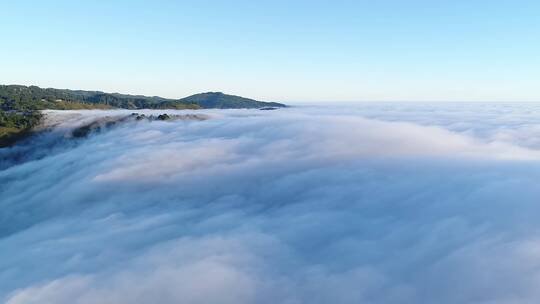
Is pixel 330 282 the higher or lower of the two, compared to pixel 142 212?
higher

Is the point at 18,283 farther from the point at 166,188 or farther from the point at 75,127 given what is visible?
the point at 75,127

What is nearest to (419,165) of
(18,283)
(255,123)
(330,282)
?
(330,282)

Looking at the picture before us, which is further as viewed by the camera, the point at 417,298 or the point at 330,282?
the point at 330,282

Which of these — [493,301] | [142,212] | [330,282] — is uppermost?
[493,301]

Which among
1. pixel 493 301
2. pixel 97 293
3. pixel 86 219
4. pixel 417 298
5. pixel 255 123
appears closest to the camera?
pixel 493 301

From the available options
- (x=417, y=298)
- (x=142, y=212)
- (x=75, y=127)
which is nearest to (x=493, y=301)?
(x=417, y=298)

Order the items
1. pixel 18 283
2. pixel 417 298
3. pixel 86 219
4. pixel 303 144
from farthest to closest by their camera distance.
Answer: pixel 303 144
pixel 86 219
pixel 18 283
pixel 417 298

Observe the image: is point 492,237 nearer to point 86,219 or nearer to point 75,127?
point 86,219

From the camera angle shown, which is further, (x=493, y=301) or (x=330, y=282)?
(x=330, y=282)

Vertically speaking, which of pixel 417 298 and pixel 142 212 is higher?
pixel 417 298
